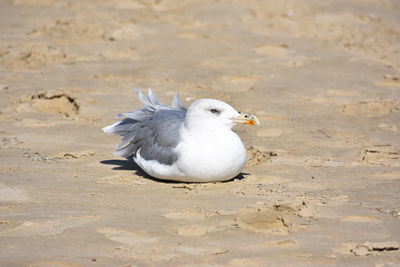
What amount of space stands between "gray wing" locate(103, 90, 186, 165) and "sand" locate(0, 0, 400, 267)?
24 cm

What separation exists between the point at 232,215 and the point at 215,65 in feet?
18.6

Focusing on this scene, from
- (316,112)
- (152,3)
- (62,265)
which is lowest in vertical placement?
(62,265)

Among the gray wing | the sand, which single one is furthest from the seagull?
the sand

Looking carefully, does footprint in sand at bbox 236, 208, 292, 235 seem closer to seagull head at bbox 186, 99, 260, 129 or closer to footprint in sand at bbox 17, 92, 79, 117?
seagull head at bbox 186, 99, 260, 129

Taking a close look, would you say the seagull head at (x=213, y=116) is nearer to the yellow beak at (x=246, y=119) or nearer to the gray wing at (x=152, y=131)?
the yellow beak at (x=246, y=119)

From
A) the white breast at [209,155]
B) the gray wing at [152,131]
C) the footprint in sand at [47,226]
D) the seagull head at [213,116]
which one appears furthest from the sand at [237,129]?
the seagull head at [213,116]

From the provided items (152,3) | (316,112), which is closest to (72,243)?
(316,112)

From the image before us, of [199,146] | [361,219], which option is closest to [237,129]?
[199,146]

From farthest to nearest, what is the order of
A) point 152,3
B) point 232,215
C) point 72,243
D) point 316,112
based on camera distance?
point 152,3
point 316,112
point 232,215
point 72,243

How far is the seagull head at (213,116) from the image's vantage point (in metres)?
7.00

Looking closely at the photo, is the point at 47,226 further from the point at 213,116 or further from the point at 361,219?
the point at 361,219

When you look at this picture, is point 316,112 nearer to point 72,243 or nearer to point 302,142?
point 302,142

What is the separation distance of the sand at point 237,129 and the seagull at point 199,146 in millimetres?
144

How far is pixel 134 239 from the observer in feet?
18.1
